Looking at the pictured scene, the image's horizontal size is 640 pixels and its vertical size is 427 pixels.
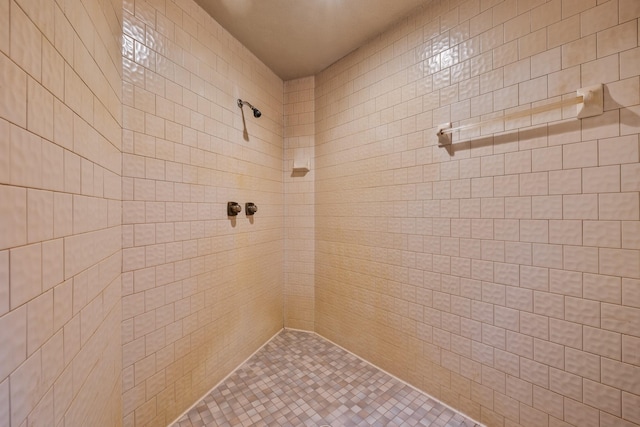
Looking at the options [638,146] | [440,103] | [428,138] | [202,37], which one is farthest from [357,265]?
[202,37]

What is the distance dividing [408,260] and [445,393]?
29.6 inches

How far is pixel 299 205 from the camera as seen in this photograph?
2.31 m

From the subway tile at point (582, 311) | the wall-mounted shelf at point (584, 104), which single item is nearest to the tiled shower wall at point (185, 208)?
the wall-mounted shelf at point (584, 104)

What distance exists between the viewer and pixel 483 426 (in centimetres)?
132

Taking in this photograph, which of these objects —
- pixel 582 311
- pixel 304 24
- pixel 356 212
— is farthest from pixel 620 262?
pixel 304 24

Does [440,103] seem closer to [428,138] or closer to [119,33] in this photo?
[428,138]

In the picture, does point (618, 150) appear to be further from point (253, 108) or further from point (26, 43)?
point (253, 108)

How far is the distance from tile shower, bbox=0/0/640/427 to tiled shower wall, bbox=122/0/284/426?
10mm

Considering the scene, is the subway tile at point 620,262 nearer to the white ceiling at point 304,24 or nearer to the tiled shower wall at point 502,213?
the tiled shower wall at point 502,213

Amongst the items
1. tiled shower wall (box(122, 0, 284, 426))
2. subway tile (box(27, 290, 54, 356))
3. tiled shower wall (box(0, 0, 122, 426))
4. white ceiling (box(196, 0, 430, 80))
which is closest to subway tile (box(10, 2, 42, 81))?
tiled shower wall (box(0, 0, 122, 426))

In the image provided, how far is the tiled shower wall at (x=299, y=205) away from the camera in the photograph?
2.28m

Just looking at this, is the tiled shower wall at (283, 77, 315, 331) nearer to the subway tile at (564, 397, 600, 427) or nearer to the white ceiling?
the white ceiling

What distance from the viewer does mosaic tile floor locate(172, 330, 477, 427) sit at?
1.35 m

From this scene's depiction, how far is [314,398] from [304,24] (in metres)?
2.31
